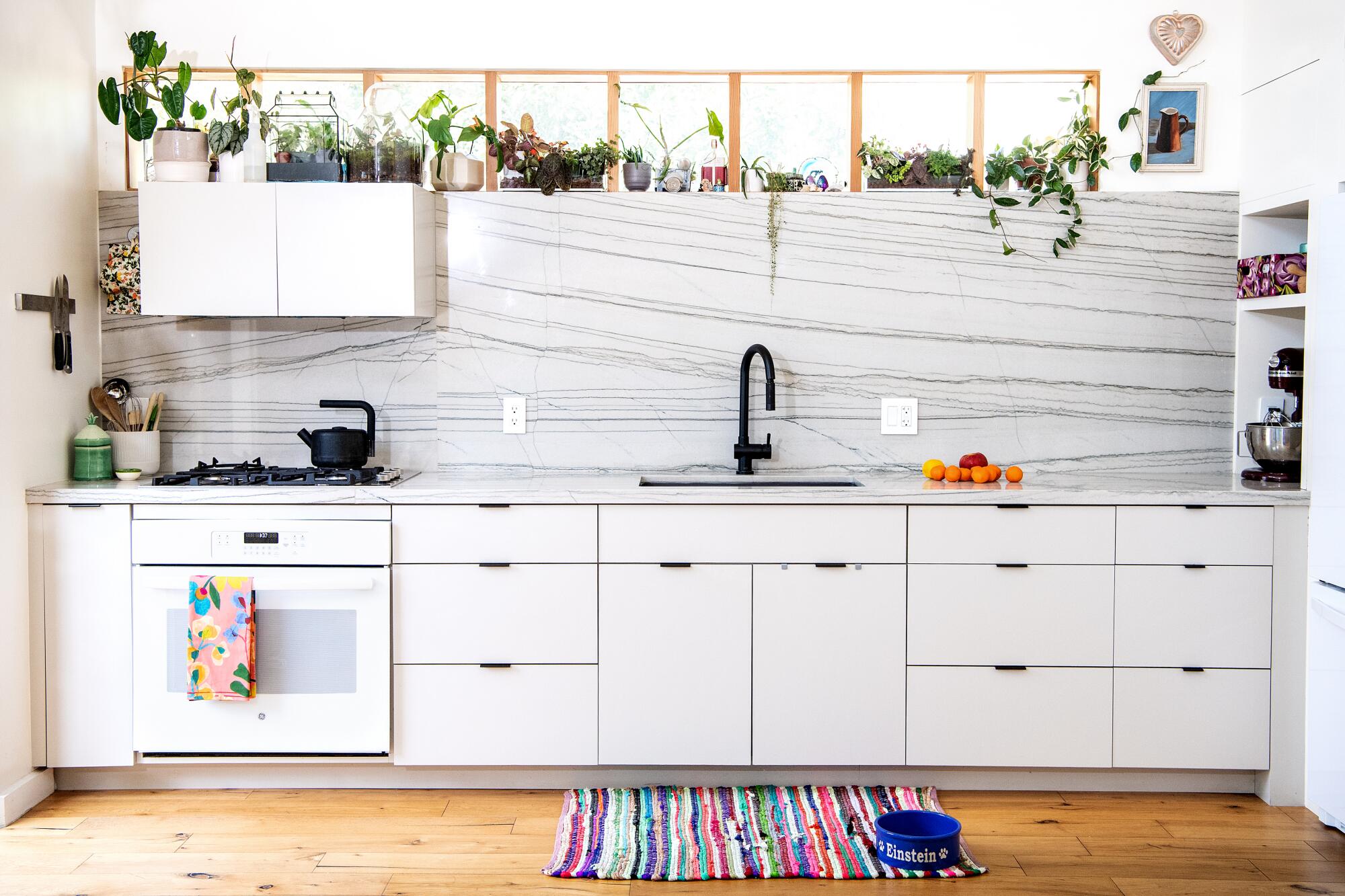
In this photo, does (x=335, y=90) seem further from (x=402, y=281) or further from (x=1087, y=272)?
(x=1087, y=272)

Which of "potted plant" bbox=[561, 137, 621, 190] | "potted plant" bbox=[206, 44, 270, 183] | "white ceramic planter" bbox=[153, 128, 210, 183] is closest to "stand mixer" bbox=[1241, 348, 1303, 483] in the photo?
"potted plant" bbox=[561, 137, 621, 190]

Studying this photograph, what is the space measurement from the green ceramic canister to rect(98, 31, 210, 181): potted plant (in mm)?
757

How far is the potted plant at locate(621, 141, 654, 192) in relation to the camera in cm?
350

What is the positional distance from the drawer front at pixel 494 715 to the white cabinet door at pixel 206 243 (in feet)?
3.81

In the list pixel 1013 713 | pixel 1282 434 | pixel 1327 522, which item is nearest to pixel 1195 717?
pixel 1013 713

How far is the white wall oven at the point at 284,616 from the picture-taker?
303cm

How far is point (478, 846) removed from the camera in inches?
111

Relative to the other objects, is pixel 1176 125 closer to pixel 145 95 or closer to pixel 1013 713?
pixel 1013 713

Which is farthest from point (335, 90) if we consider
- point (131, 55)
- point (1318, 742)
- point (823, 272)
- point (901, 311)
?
point (1318, 742)

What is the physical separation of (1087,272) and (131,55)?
3071 millimetres

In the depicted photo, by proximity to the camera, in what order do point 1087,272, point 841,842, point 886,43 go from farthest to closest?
point 886,43 → point 1087,272 → point 841,842

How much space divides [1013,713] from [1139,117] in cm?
194

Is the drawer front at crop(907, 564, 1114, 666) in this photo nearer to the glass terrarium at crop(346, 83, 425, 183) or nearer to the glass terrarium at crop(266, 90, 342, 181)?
the glass terrarium at crop(346, 83, 425, 183)

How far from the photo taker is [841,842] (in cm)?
281
